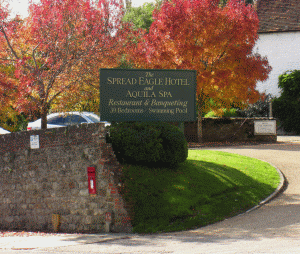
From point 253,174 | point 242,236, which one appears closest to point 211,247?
point 242,236

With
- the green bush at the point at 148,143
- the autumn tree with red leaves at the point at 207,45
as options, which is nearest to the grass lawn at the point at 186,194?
the green bush at the point at 148,143

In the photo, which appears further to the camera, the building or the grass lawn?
the building

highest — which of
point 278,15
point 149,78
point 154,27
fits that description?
point 278,15

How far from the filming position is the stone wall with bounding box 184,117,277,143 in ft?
84.3

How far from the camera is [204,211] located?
10461mm

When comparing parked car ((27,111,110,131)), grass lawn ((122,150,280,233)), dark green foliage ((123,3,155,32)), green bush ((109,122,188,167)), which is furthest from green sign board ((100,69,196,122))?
dark green foliage ((123,3,155,32))

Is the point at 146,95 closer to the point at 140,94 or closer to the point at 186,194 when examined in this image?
the point at 140,94

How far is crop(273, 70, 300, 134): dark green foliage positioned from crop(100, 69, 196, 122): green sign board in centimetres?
2115

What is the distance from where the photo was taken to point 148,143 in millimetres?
11039

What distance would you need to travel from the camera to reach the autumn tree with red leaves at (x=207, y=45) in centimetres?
2172

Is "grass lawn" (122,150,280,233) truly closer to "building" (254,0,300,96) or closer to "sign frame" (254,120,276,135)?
"sign frame" (254,120,276,135)

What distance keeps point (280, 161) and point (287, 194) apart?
5500 millimetres

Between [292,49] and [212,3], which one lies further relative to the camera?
[292,49]

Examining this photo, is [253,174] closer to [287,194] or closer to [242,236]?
[287,194]
